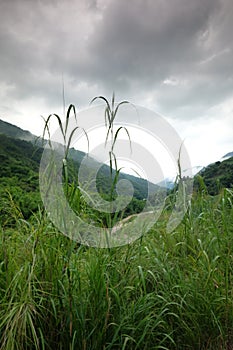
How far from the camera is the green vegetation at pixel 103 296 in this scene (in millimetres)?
1585

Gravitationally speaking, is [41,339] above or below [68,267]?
below

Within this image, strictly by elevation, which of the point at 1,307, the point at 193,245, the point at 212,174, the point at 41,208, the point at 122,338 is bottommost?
the point at 1,307

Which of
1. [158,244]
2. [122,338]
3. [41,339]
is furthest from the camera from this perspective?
[158,244]

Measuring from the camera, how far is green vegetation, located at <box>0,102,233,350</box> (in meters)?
1.58

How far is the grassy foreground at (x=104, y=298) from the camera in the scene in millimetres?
1584

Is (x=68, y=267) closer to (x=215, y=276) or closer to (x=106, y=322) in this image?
(x=106, y=322)

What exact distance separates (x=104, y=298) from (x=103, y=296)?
2 centimetres

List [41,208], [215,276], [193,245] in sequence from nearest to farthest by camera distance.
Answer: [215,276]
[41,208]
[193,245]

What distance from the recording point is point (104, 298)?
5.43 feet

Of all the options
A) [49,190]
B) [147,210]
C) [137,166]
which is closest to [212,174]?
[147,210]

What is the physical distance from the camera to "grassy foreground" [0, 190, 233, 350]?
5.20 ft

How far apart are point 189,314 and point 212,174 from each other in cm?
490

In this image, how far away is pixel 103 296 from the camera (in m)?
1.67

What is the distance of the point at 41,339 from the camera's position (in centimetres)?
153
